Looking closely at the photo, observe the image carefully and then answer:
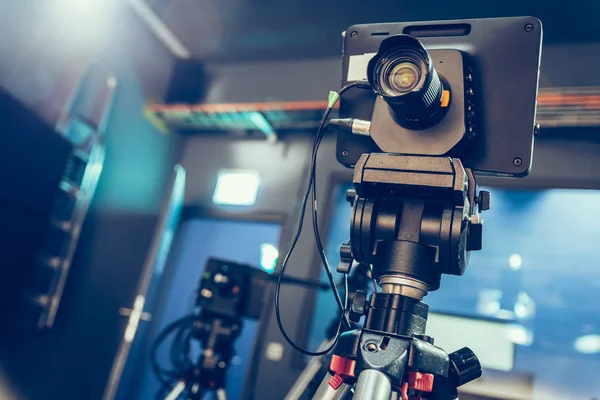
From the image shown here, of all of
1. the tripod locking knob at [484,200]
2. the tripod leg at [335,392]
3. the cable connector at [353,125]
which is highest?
the cable connector at [353,125]

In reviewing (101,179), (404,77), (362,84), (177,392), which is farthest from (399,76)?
(101,179)

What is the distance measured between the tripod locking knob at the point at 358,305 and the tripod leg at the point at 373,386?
0.12 m

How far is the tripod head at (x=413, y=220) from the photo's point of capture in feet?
2.40

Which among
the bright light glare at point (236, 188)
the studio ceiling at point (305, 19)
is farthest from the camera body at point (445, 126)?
the bright light glare at point (236, 188)

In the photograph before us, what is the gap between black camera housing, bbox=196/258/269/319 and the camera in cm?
200

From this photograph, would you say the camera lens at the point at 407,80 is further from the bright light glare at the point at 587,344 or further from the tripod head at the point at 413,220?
the bright light glare at the point at 587,344

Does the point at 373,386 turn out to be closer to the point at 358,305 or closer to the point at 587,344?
the point at 358,305

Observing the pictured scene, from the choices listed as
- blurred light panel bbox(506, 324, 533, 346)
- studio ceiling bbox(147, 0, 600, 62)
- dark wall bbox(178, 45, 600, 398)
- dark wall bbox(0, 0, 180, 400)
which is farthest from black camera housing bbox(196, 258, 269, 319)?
studio ceiling bbox(147, 0, 600, 62)

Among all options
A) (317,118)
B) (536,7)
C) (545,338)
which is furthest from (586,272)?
(317,118)

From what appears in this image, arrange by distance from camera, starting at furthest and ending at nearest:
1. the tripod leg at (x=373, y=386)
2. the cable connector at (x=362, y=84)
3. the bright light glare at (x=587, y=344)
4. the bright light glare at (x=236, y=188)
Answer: the bright light glare at (x=236, y=188)
the bright light glare at (x=587, y=344)
the cable connector at (x=362, y=84)
the tripod leg at (x=373, y=386)

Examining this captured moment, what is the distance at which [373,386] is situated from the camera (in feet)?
2.15

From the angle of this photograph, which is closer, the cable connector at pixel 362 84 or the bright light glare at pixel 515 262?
the cable connector at pixel 362 84

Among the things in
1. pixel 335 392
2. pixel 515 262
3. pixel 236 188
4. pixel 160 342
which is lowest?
pixel 160 342

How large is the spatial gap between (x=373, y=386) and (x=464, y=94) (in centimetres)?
48
